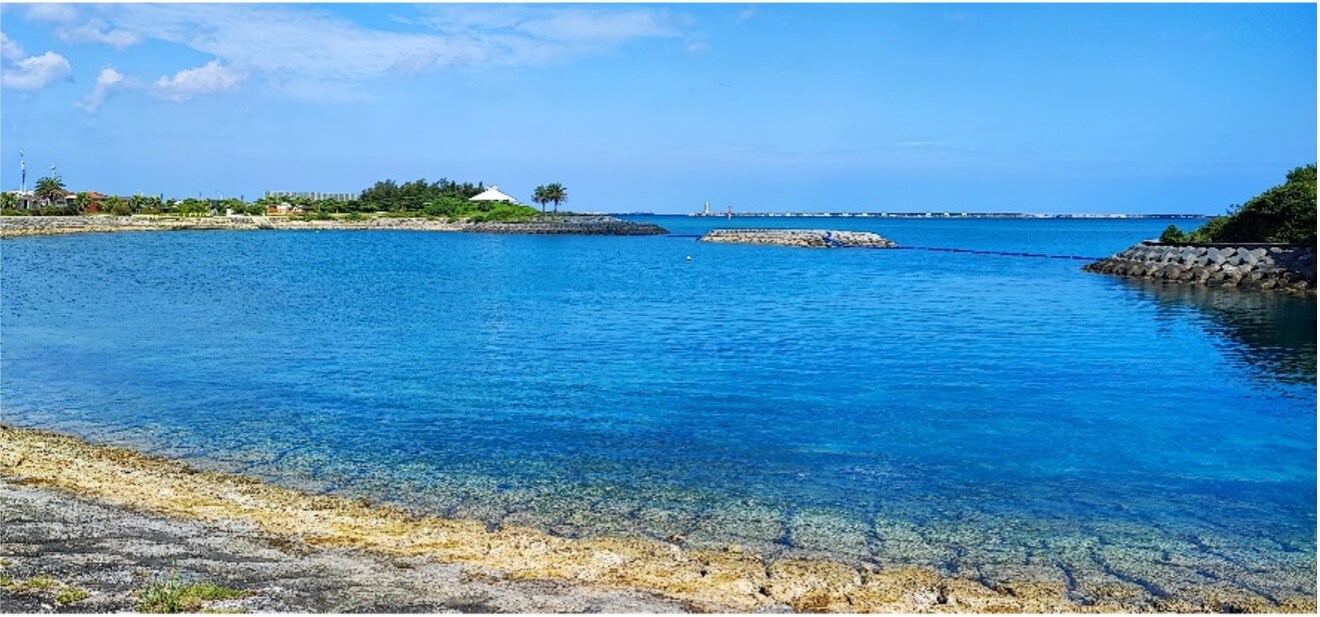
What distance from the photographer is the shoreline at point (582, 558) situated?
10.2 meters

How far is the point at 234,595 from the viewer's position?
8797 millimetres

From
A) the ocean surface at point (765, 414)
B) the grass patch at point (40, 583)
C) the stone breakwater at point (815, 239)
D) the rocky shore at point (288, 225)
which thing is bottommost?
the ocean surface at point (765, 414)

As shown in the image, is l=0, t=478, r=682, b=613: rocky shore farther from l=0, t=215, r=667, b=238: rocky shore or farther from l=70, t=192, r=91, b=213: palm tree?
l=70, t=192, r=91, b=213: palm tree

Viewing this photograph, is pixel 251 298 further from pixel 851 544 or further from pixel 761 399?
pixel 851 544

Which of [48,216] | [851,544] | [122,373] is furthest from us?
[48,216]

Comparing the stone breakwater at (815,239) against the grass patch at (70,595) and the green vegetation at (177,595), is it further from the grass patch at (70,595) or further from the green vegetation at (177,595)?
the grass patch at (70,595)

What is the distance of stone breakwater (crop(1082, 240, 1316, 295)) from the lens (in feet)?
168

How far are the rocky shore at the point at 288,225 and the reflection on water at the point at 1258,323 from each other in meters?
110

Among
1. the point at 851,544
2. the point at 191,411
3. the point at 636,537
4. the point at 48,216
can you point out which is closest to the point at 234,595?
the point at 636,537

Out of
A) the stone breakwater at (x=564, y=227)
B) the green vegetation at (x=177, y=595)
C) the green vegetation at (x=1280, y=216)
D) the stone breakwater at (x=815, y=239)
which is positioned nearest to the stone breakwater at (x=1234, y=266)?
the green vegetation at (x=1280, y=216)

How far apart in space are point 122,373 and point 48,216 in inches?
4642

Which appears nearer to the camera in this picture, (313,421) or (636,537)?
(636,537)

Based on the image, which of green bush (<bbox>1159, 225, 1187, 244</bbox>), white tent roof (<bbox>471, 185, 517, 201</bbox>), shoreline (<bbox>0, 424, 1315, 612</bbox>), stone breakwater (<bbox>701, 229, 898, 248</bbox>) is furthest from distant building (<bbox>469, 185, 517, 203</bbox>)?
shoreline (<bbox>0, 424, 1315, 612</bbox>)

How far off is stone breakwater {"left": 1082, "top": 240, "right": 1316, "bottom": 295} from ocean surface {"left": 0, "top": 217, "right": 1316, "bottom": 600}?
264 inches
